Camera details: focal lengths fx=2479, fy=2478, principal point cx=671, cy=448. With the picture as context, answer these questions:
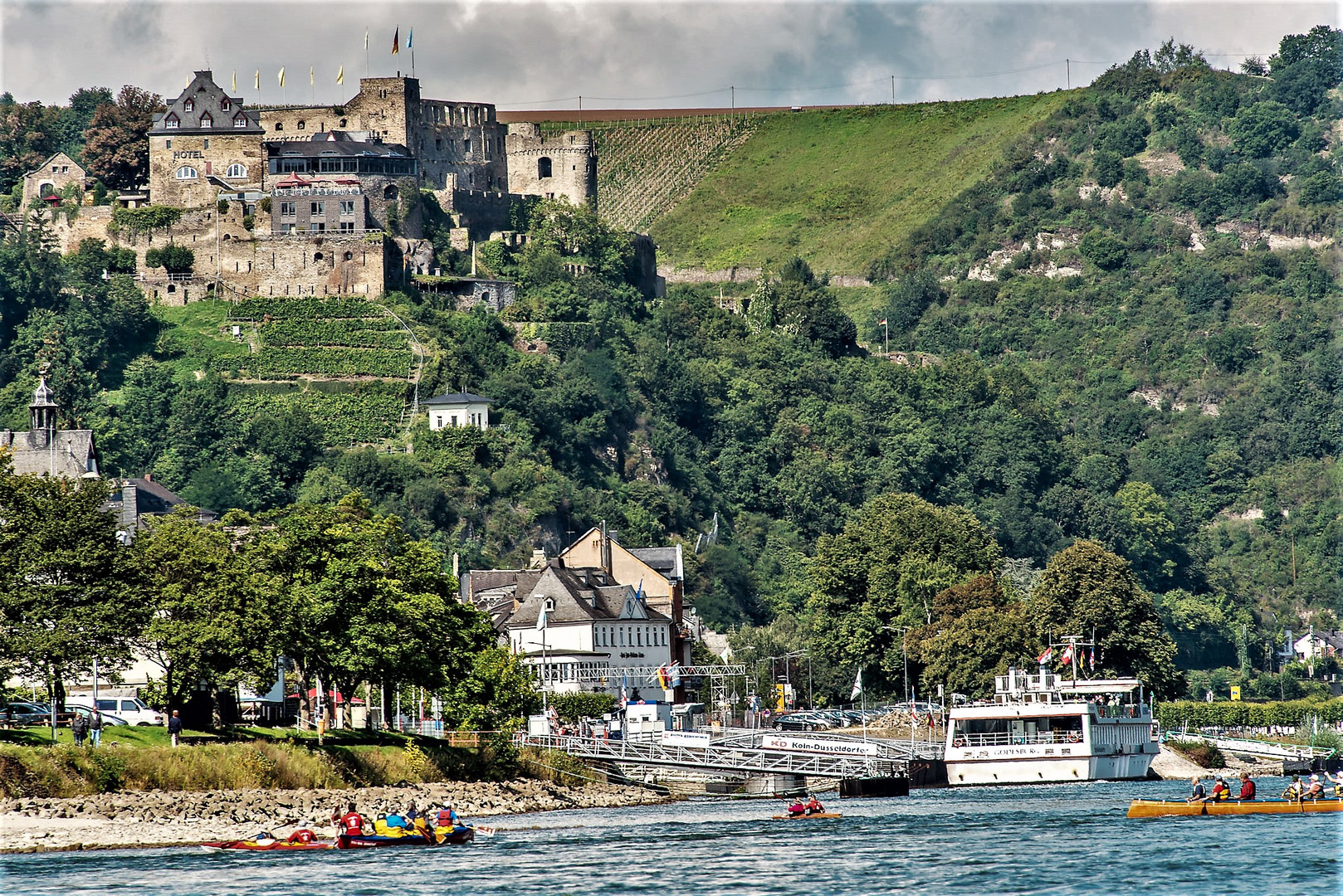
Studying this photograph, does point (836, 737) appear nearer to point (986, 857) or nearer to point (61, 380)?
point (986, 857)

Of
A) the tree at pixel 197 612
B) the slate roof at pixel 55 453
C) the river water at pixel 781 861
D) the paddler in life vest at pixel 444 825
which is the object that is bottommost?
the river water at pixel 781 861

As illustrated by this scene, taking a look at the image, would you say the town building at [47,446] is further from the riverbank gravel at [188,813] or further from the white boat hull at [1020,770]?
the riverbank gravel at [188,813]

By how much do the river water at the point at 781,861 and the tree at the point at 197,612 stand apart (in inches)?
488

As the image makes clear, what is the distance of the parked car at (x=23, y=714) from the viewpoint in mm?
93938

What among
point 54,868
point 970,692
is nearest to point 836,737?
point 970,692

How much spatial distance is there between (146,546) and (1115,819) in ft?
137

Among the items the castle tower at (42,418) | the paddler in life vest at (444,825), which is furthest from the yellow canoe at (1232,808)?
the castle tower at (42,418)

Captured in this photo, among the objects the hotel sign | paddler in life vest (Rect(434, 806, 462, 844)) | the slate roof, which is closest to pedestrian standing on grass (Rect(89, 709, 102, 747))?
paddler in life vest (Rect(434, 806, 462, 844))

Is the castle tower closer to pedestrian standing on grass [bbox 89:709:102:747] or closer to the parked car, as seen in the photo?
the parked car

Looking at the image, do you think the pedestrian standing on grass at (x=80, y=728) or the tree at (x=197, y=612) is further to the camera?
the tree at (x=197, y=612)

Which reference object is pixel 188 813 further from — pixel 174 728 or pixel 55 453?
pixel 55 453

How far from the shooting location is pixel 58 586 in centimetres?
9538

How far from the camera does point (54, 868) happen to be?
265ft

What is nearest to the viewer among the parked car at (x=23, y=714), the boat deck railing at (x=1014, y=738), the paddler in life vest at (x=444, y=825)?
the paddler in life vest at (x=444, y=825)
